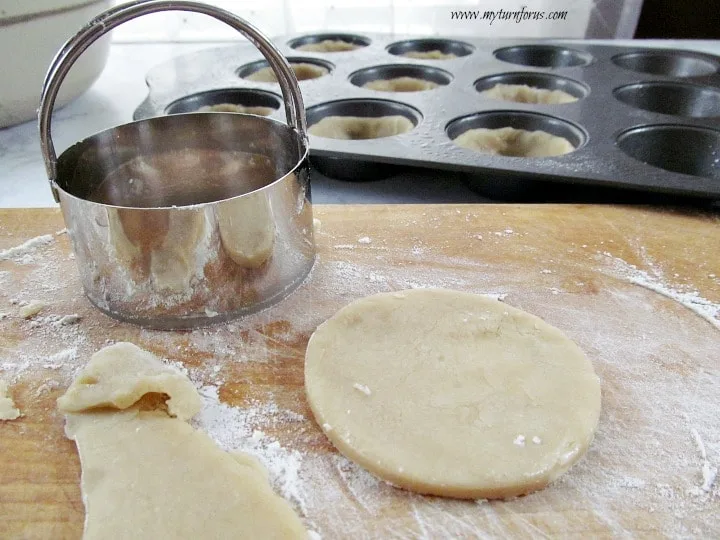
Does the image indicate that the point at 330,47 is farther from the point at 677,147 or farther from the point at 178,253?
the point at 178,253

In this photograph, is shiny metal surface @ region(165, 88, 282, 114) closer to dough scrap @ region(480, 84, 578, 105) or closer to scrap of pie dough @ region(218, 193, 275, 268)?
dough scrap @ region(480, 84, 578, 105)

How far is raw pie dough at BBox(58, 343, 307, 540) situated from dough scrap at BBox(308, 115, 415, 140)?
1.01 meters

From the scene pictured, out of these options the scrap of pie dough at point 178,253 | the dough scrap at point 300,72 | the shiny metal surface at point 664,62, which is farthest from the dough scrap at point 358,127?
the shiny metal surface at point 664,62

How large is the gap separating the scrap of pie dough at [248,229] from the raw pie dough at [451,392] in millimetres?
174

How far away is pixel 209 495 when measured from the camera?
686 millimetres

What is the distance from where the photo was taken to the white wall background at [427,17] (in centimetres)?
231

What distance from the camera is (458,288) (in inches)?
41.8

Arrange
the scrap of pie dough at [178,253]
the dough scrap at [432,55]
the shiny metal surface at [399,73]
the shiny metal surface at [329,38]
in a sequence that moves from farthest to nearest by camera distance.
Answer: the shiny metal surface at [329,38], the dough scrap at [432,55], the shiny metal surface at [399,73], the scrap of pie dough at [178,253]

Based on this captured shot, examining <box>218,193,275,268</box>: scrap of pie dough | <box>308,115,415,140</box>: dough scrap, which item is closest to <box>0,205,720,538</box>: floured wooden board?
<box>218,193,275,268</box>: scrap of pie dough

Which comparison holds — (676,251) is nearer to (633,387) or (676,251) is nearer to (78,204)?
(633,387)

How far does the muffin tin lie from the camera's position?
1.33 metres

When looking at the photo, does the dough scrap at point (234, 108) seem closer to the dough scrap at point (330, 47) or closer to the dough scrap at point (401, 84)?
the dough scrap at point (401, 84)

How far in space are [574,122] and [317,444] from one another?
119 centimetres

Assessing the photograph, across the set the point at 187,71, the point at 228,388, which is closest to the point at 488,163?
the point at 228,388
